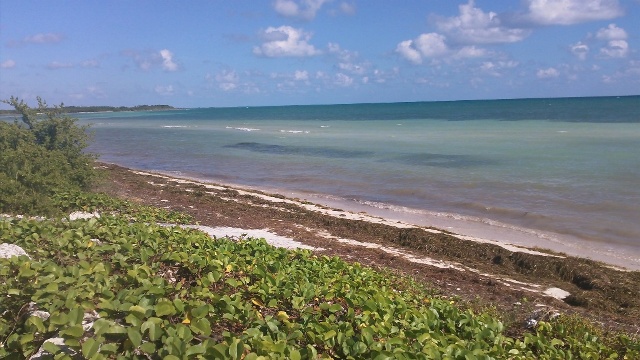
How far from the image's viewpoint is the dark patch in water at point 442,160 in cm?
2986

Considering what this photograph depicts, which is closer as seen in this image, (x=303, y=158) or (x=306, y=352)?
(x=306, y=352)

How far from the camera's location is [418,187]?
23.2 meters

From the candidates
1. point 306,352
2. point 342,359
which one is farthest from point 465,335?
point 306,352

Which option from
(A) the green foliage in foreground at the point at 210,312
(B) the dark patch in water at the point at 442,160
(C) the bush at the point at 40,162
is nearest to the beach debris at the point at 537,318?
(A) the green foliage in foreground at the point at 210,312

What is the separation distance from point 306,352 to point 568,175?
2432cm

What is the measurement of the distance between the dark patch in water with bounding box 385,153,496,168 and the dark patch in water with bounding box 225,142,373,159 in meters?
3.46

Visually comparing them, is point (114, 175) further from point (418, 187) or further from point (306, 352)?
point (306, 352)

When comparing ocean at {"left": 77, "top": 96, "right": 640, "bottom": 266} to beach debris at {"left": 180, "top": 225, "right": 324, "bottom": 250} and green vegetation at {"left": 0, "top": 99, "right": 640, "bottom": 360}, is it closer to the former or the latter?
beach debris at {"left": 180, "top": 225, "right": 324, "bottom": 250}

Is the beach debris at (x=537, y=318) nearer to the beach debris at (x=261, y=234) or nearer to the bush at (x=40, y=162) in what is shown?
the beach debris at (x=261, y=234)

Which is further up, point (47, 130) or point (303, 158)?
point (47, 130)

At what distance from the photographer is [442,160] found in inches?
1251

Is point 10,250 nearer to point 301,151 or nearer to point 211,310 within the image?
point 211,310

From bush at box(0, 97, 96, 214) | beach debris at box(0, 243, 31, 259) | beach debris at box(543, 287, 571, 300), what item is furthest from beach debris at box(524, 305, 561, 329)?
bush at box(0, 97, 96, 214)

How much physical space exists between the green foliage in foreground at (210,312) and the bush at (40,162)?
548 cm
